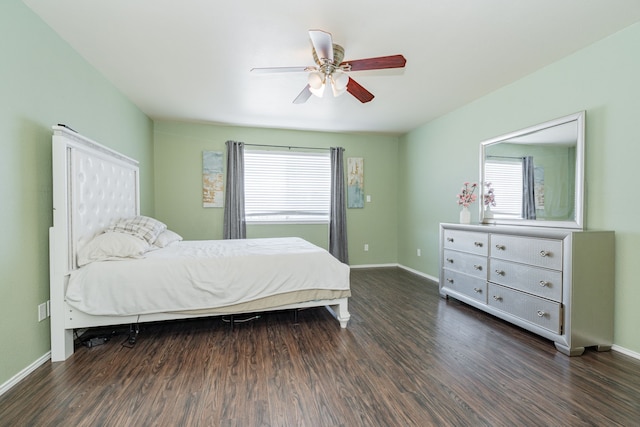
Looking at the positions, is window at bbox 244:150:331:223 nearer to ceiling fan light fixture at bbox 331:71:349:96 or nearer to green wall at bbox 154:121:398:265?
green wall at bbox 154:121:398:265

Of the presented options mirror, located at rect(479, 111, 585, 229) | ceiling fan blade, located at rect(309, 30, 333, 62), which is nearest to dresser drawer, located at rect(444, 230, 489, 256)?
mirror, located at rect(479, 111, 585, 229)

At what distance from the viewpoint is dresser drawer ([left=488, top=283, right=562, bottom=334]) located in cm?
221

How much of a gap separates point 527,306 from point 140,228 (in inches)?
141

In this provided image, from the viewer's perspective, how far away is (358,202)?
5.23 m

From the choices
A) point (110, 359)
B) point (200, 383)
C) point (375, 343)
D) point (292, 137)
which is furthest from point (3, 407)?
point (292, 137)

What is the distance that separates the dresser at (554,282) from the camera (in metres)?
2.12

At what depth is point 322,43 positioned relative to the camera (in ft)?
6.24

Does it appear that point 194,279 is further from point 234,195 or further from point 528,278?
point 528,278

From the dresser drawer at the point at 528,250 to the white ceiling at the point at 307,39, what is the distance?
1610 mm

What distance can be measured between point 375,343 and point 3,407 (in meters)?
2.30

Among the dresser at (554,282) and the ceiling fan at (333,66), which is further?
the dresser at (554,282)

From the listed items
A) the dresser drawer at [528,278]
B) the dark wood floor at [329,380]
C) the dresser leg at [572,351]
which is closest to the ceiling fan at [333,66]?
the dresser drawer at [528,278]

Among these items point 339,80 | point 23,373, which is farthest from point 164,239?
point 339,80

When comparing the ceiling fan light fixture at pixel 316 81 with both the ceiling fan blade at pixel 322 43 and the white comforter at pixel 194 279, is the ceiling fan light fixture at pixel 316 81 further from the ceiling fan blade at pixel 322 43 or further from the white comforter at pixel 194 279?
→ the white comforter at pixel 194 279
